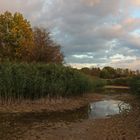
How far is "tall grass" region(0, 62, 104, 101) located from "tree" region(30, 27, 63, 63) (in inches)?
603

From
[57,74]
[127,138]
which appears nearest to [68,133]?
[127,138]

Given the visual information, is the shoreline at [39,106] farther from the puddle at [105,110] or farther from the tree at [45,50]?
the tree at [45,50]

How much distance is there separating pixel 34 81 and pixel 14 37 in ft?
78.3

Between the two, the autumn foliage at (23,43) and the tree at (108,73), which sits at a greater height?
the autumn foliage at (23,43)

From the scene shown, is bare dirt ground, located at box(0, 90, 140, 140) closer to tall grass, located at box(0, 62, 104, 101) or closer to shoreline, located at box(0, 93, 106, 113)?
shoreline, located at box(0, 93, 106, 113)

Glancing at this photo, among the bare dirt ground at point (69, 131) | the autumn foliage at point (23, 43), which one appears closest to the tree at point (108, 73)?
the autumn foliage at point (23, 43)

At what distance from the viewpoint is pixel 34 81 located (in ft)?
99.0

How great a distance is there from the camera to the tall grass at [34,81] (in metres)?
28.4

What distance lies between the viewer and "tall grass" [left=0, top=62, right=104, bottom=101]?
2836cm

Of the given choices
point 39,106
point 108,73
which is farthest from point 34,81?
point 108,73

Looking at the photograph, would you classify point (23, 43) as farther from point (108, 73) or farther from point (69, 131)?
point (108, 73)

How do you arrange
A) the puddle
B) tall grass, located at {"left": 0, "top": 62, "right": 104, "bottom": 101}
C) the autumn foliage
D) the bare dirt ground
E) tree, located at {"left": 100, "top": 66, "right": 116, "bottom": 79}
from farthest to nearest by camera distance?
tree, located at {"left": 100, "top": 66, "right": 116, "bottom": 79}, the autumn foliage, tall grass, located at {"left": 0, "top": 62, "right": 104, "bottom": 101}, the puddle, the bare dirt ground

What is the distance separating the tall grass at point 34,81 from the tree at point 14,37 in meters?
17.2

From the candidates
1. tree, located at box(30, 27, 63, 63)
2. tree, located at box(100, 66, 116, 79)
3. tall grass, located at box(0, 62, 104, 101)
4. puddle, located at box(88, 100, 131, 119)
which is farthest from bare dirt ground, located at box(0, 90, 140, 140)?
tree, located at box(100, 66, 116, 79)
